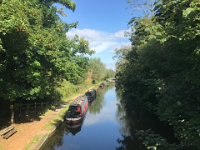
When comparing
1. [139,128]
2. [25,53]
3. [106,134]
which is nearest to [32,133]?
[25,53]

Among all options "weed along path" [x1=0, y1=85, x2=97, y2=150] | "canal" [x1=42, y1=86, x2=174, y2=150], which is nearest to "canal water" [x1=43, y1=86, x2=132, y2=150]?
"canal" [x1=42, y1=86, x2=174, y2=150]

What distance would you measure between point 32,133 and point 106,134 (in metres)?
9.97

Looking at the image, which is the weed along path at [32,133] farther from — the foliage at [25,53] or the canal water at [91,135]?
the foliage at [25,53]

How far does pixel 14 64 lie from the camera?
2712 cm

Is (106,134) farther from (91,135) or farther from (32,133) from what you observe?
(32,133)

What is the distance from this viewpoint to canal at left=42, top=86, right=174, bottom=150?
27737mm

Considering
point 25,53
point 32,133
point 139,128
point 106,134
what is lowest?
point 106,134

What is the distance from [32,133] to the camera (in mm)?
26609

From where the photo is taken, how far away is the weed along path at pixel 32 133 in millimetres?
22697

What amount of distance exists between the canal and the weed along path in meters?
0.75

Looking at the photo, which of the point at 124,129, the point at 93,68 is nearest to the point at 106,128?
the point at 124,129

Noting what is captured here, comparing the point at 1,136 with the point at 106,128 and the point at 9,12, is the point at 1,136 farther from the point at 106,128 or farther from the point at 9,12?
the point at 106,128

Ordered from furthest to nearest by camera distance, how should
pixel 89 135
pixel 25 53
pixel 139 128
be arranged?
pixel 139 128, pixel 89 135, pixel 25 53

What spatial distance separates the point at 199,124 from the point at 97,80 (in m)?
117
